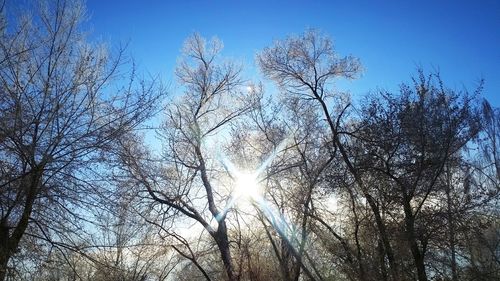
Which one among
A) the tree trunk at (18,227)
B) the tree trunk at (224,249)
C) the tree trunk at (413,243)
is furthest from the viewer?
the tree trunk at (224,249)

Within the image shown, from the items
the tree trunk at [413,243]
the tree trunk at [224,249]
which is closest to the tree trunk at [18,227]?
the tree trunk at [224,249]

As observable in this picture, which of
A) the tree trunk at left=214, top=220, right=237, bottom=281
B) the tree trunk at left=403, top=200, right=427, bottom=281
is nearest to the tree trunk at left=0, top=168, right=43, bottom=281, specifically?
the tree trunk at left=214, top=220, right=237, bottom=281

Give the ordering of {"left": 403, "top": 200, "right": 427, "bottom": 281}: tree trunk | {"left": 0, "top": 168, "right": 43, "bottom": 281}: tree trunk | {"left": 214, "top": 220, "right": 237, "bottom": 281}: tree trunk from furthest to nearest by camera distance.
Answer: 1. {"left": 214, "top": 220, "right": 237, "bottom": 281}: tree trunk
2. {"left": 403, "top": 200, "right": 427, "bottom": 281}: tree trunk
3. {"left": 0, "top": 168, "right": 43, "bottom": 281}: tree trunk

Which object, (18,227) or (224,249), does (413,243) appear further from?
(18,227)

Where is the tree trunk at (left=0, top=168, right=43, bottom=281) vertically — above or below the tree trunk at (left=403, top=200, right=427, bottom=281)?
below

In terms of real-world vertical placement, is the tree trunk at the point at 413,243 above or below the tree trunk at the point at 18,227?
above

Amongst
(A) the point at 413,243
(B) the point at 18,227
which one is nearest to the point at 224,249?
(A) the point at 413,243

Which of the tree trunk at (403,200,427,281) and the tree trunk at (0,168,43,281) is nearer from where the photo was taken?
the tree trunk at (0,168,43,281)

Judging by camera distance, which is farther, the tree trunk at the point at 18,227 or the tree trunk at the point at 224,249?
the tree trunk at the point at 224,249

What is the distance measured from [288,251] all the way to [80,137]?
10112 millimetres

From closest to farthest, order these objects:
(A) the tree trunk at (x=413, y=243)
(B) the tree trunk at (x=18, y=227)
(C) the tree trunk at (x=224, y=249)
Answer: (B) the tree trunk at (x=18, y=227), (A) the tree trunk at (x=413, y=243), (C) the tree trunk at (x=224, y=249)

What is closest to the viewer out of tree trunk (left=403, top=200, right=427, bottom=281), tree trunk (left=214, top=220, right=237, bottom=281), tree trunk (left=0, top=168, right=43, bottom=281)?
tree trunk (left=0, top=168, right=43, bottom=281)

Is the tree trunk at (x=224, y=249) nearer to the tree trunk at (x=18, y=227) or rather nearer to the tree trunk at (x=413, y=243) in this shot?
the tree trunk at (x=413, y=243)

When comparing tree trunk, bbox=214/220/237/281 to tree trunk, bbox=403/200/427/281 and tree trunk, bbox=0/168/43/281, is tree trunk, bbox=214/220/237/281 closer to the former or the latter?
tree trunk, bbox=403/200/427/281
